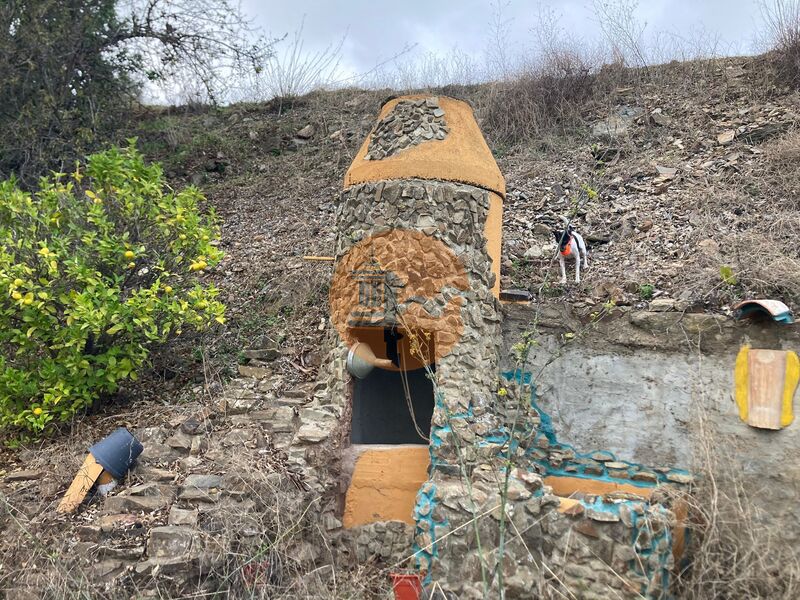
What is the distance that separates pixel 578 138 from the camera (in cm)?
1095

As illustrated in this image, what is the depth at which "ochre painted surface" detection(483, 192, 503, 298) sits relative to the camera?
607 cm

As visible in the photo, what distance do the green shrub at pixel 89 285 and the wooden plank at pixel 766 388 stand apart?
4823 mm

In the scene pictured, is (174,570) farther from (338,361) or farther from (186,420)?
(338,361)

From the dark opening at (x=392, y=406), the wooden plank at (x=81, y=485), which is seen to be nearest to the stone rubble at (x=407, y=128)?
the dark opening at (x=392, y=406)

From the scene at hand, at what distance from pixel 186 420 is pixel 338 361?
148 centimetres

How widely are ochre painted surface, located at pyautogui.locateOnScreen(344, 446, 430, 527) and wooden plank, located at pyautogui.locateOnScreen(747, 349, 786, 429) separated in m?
2.63

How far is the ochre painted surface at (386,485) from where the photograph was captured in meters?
5.55

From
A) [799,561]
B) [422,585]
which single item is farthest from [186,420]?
[799,561]

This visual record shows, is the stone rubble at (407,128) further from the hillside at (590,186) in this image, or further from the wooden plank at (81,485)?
the wooden plank at (81,485)

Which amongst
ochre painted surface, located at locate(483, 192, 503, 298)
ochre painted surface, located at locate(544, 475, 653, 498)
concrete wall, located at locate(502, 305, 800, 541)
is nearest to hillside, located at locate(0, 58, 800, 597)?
concrete wall, located at locate(502, 305, 800, 541)

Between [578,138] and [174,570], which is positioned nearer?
[174,570]

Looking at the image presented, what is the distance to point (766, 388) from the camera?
5449mm

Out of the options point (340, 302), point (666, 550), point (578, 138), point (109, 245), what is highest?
point (578, 138)

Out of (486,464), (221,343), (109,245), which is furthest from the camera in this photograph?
(221,343)
